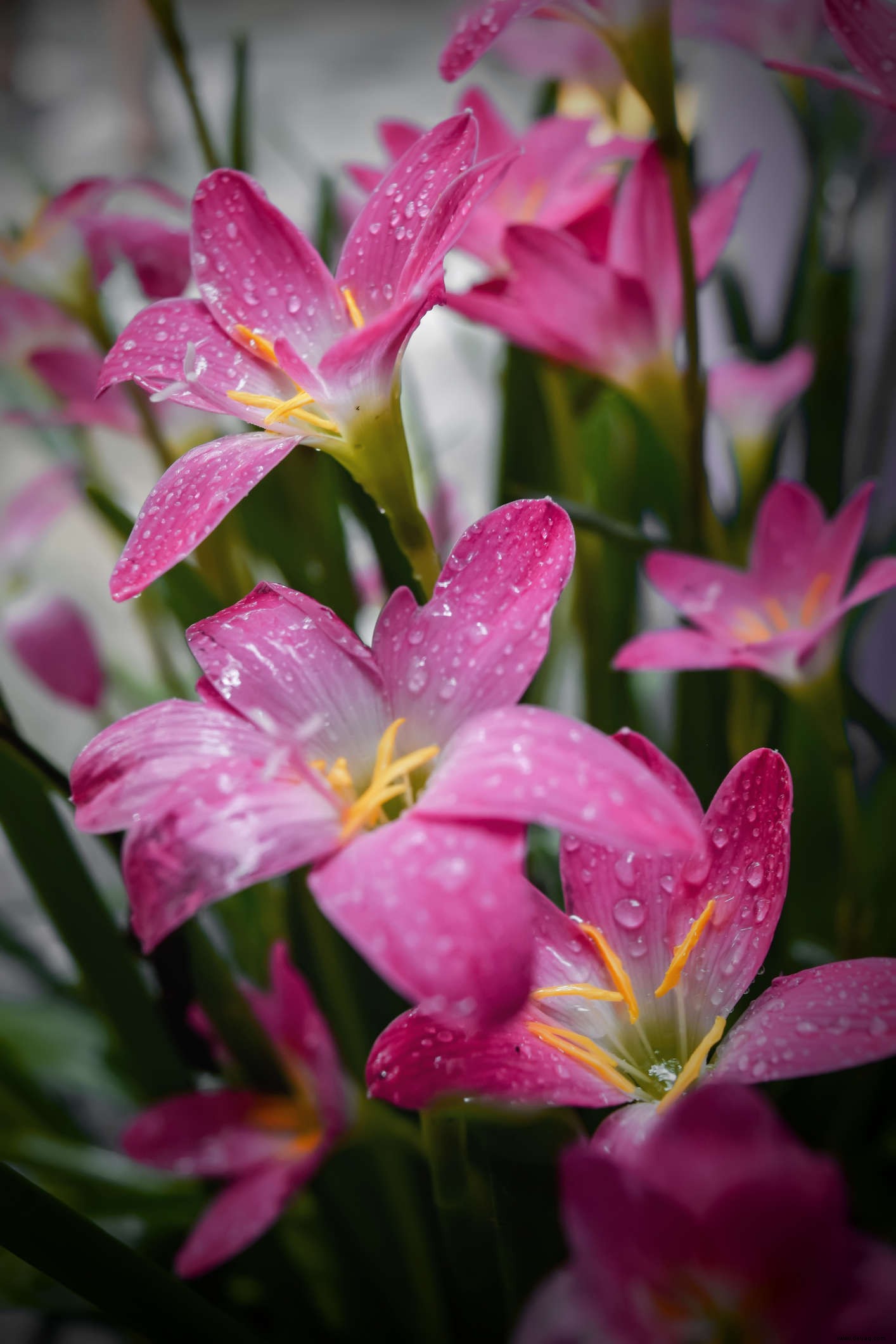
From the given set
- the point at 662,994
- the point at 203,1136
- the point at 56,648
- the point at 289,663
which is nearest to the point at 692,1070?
the point at 662,994

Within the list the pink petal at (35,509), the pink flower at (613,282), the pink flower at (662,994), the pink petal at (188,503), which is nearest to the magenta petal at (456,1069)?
the pink flower at (662,994)

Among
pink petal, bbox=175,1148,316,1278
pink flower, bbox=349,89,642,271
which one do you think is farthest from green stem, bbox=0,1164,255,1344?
pink flower, bbox=349,89,642,271

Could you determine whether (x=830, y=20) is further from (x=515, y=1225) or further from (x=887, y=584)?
(x=515, y=1225)

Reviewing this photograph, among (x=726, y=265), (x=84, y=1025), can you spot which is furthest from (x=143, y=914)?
(x=726, y=265)

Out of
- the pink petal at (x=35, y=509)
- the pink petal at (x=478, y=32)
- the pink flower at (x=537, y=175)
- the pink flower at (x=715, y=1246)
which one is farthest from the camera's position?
the pink petal at (x=35, y=509)

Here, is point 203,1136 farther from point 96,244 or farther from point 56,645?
point 96,244

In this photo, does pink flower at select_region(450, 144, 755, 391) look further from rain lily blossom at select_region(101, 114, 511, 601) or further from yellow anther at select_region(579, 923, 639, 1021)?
yellow anther at select_region(579, 923, 639, 1021)

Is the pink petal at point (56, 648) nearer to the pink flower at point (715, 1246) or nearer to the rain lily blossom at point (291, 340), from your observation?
the rain lily blossom at point (291, 340)
